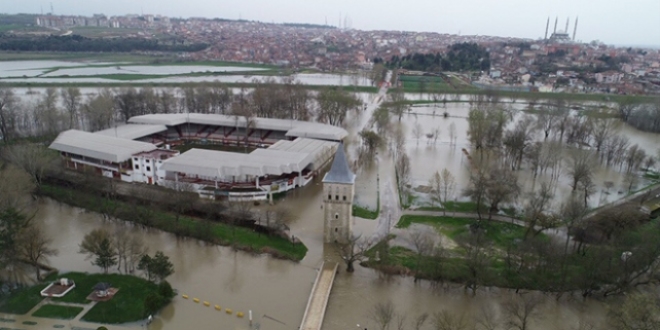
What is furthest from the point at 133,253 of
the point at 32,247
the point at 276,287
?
the point at 276,287

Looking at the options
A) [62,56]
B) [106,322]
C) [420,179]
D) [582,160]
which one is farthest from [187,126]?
[62,56]

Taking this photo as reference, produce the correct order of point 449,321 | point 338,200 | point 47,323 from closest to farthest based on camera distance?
point 449,321 < point 47,323 < point 338,200

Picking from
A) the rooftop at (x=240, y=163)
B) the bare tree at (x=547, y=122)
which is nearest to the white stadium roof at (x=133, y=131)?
the rooftop at (x=240, y=163)

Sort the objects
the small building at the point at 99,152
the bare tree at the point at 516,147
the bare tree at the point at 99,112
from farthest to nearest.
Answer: the bare tree at the point at 99,112, the bare tree at the point at 516,147, the small building at the point at 99,152

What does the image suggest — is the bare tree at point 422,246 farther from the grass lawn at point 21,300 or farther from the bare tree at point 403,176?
the grass lawn at point 21,300

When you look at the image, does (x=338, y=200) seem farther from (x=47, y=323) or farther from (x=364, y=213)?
(x=47, y=323)

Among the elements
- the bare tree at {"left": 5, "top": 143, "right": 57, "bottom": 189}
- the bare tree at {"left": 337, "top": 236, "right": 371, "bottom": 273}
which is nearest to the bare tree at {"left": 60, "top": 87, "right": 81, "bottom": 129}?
the bare tree at {"left": 5, "top": 143, "right": 57, "bottom": 189}

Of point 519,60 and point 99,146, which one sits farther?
point 519,60
